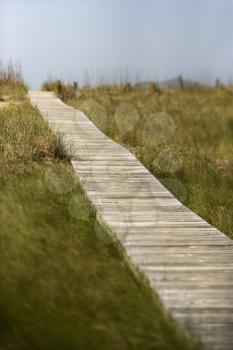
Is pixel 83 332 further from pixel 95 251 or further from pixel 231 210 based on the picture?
pixel 231 210

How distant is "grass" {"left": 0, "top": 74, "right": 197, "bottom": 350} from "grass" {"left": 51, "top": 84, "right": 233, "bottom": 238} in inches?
83.0

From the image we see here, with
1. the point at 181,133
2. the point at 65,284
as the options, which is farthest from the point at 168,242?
the point at 181,133

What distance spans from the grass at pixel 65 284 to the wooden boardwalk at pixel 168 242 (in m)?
0.12

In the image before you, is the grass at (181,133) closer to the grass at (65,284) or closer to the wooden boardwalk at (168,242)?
the wooden boardwalk at (168,242)

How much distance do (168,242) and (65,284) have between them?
1.19m

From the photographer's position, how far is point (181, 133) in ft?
40.9

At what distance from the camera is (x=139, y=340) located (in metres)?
2.75

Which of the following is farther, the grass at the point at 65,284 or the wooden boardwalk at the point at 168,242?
the wooden boardwalk at the point at 168,242

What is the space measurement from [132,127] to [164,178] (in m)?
3.12

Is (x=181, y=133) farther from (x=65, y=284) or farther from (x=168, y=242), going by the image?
(x=65, y=284)

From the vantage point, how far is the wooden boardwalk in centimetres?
321

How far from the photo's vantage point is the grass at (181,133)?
26.1ft

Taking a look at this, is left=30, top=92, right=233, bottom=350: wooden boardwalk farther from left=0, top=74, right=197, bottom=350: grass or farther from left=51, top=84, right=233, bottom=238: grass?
left=51, top=84, right=233, bottom=238: grass

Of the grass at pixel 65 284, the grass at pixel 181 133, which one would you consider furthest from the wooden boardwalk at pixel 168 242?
the grass at pixel 181 133
